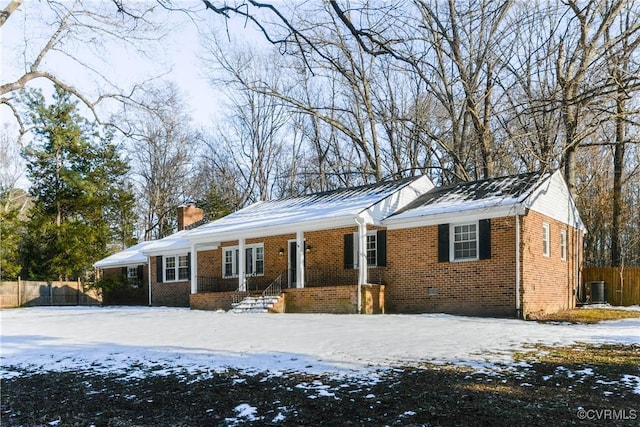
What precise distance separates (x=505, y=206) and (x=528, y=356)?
26.1 ft

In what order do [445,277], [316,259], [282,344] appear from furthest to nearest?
1. [316,259]
2. [445,277]
3. [282,344]

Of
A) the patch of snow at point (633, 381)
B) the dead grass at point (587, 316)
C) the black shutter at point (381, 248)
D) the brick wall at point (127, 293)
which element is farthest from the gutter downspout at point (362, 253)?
the brick wall at point (127, 293)

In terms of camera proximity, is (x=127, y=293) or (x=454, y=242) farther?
(x=127, y=293)

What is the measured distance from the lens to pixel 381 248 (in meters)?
17.7

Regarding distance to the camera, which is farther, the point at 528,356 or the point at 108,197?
the point at 108,197

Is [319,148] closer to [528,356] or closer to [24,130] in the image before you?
[24,130]

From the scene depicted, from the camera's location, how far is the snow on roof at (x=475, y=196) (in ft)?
52.3

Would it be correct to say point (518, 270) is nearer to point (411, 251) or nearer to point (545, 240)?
point (545, 240)

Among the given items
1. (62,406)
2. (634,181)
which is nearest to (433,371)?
(62,406)

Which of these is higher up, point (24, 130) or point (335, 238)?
point (24, 130)

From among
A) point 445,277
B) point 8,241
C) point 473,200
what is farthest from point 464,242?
point 8,241

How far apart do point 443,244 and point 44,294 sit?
74.3ft

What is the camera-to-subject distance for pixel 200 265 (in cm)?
2334

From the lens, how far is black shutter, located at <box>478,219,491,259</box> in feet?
51.0
